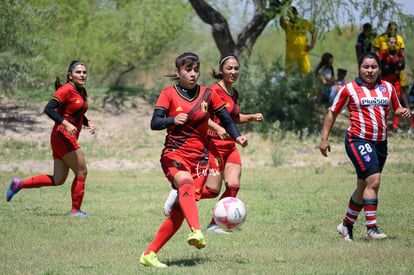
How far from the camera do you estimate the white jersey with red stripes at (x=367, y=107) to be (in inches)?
313

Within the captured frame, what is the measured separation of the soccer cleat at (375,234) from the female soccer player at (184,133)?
2.27 meters

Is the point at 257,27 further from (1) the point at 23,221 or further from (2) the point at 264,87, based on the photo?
(1) the point at 23,221

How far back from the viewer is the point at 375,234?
7.98 meters

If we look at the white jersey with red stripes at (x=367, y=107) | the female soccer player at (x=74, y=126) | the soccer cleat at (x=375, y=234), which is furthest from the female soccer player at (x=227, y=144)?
the female soccer player at (x=74, y=126)

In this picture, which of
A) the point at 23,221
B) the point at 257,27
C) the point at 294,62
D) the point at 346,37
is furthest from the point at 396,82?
the point at 346,37

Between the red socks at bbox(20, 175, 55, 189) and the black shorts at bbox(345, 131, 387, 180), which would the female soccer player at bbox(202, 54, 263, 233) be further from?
the red socks at bbox(20, 175, 55, 189)

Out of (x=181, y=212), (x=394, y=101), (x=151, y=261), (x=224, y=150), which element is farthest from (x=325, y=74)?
(x=151, y=261)

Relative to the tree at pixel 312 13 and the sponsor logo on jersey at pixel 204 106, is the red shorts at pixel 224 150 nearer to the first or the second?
the sponsor logo on jersey at pixel 204 106

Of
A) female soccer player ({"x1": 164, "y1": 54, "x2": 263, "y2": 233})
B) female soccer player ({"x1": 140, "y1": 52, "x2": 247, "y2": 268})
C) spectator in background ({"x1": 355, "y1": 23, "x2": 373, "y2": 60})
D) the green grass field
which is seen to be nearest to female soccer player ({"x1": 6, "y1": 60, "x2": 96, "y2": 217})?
the green grass field

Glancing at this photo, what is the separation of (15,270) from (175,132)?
1.97 m

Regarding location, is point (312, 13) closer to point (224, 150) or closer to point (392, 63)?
point (392, 63)

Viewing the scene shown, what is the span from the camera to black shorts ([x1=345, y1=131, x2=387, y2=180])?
25.7ft

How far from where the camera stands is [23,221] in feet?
31.0

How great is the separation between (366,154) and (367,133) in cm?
25
